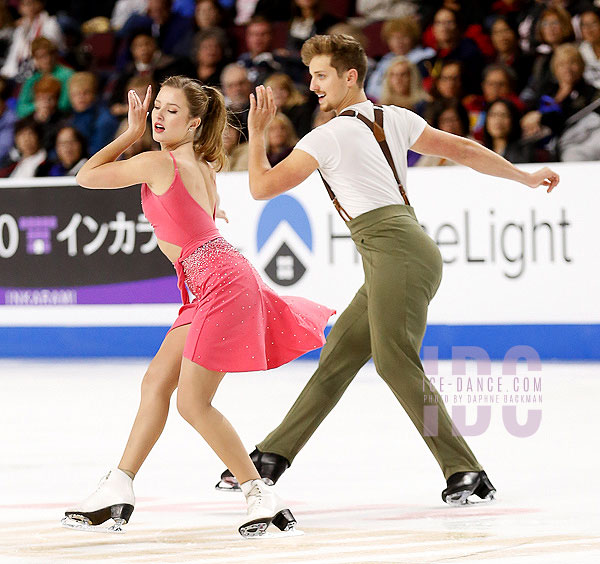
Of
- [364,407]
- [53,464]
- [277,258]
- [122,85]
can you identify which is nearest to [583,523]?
[53,464]

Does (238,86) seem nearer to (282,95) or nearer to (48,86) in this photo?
(282,95)

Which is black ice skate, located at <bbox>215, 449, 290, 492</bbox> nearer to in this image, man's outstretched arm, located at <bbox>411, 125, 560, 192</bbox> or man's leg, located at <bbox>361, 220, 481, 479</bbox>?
man's leg, located at <bbox>361, 220, 481, 479</bbox>

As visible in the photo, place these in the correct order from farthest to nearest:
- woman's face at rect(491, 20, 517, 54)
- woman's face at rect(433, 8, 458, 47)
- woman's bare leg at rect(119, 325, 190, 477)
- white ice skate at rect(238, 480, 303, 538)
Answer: woman's face at rect(433, 8, 458, 47)
woman's face at rect(491, 20, 517, 54)
woman's bare leg at rect(119, 325, 190, 477)
white ice skate at rect(238, 480, 303, 538)

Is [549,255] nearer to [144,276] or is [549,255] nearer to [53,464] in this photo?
[144,276]

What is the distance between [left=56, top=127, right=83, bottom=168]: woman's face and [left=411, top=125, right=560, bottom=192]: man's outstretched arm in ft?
21.1

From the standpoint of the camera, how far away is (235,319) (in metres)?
3.53

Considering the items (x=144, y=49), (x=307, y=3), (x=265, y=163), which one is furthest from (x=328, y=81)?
(x=144, y=49)

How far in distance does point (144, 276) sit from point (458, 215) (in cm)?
247

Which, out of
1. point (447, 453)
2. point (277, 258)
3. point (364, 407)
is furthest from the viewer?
point (277, 258)

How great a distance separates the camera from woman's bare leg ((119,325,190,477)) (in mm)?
3604

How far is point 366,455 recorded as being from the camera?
496 centimetres

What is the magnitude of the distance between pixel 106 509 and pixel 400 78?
665cm

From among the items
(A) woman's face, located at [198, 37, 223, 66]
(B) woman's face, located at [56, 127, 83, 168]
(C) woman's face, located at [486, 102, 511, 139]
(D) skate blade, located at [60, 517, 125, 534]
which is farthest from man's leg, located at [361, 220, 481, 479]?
(A) woman's face, located at [198, 37, 223, 66]

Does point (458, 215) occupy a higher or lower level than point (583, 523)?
higher
